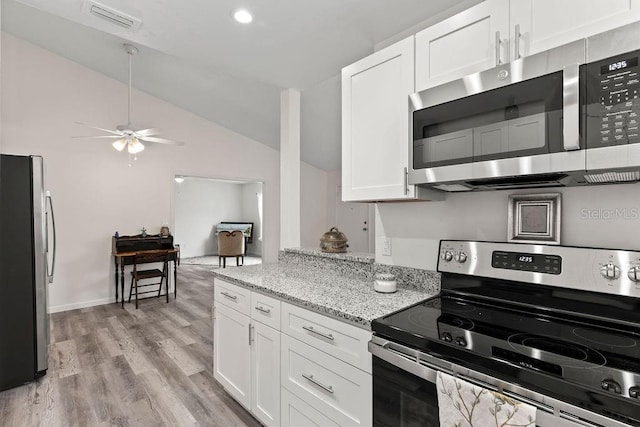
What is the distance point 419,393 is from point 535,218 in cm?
91

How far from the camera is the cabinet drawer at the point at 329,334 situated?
1.30 m

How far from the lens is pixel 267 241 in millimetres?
6711

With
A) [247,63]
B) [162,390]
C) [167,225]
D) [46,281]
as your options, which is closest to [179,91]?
[167,225]

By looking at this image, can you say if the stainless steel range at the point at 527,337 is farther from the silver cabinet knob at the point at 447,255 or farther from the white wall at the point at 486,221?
the white wall at the point at 486,221

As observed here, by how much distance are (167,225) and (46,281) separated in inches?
104

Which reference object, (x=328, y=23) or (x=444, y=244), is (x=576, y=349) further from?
(x=328, y=23)

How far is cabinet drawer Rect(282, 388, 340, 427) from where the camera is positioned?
1.49 meters

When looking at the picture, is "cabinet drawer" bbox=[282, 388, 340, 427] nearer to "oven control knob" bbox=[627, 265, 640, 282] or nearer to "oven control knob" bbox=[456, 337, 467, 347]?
"oven control knob" bbox=[456, 337, 467, 347]

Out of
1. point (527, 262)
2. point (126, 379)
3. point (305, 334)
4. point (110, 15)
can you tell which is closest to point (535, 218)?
point (527, 262)

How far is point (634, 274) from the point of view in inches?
44.1

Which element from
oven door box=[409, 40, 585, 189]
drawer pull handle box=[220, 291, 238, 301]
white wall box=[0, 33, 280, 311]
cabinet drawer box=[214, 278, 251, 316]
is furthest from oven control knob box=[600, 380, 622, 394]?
white wall box=[0, 33, 280, 311]

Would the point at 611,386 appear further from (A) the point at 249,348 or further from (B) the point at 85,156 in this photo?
(B) the point at 85,156

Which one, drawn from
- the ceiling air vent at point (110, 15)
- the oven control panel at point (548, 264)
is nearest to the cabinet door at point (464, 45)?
the oven control panel at point (548, 264)

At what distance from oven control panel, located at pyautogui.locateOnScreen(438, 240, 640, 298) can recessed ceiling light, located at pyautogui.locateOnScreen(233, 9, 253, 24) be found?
1799 mm
